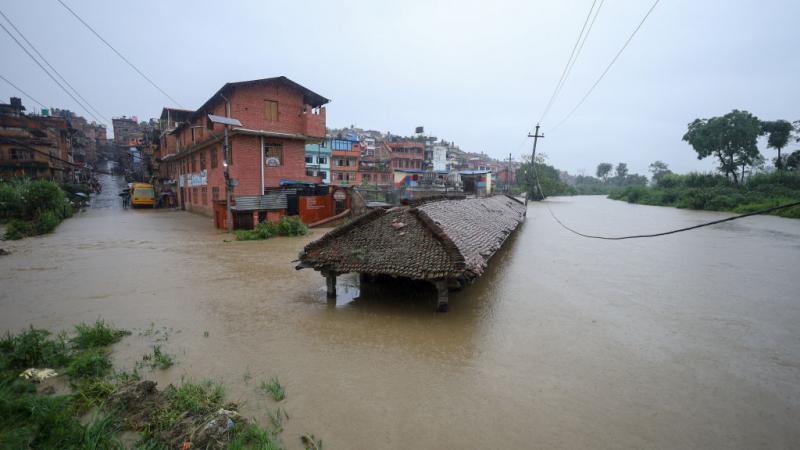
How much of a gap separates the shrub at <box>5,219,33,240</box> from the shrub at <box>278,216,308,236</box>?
10.6 metres

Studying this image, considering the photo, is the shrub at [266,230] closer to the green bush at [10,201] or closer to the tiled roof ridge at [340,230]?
the tiled roof ridge at [340,230]

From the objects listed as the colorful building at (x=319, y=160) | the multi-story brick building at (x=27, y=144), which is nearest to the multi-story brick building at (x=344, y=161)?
the colorful building at (x=319, y=160)

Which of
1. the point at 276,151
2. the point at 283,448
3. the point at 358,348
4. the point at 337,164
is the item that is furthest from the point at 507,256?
the point at 337,164

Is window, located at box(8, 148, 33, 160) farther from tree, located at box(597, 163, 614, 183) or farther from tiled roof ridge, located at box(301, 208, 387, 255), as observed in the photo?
tree, located at box(597, 163, 614, 183)

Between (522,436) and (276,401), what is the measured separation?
109 inches

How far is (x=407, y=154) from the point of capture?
2239 inches

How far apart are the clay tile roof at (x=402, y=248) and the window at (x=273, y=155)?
50.9 ft

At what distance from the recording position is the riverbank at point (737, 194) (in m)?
28.5

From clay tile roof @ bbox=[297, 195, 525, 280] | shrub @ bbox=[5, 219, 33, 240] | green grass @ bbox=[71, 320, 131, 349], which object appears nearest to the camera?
green grass @ bbox=[71, 320, 131, 349]

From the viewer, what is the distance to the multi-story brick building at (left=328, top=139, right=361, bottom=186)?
45.1 m

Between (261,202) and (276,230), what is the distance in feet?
7.46

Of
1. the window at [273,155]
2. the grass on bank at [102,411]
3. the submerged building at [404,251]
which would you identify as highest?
the window at [273,155]

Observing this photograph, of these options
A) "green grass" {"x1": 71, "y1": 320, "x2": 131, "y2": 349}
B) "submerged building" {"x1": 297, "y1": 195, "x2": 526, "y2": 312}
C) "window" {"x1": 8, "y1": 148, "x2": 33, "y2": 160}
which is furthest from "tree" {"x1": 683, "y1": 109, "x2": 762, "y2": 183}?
"window" {"x1": 8, "y1": 148, "x2": 33, "y2": 160}

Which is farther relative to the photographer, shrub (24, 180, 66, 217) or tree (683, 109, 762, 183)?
tree (683, 109, 762, 183)
